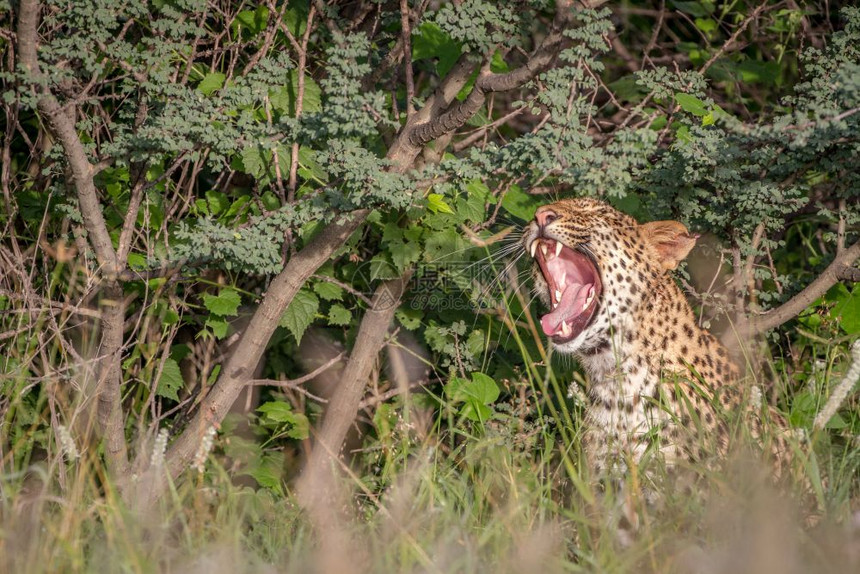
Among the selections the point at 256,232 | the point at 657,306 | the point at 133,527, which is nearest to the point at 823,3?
the point at 657,306

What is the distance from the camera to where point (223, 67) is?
4520 mm

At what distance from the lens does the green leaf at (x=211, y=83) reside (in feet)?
13.6

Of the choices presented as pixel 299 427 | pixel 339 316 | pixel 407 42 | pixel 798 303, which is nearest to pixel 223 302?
pixel 339 316

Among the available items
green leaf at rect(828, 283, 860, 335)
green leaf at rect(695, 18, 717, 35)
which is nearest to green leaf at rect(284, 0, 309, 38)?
green leaf at rect(695, 18, 717, 35)

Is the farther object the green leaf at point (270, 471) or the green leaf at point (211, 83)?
the green leaf at point (270, 471)

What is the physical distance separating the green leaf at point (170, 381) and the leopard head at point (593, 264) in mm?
1635

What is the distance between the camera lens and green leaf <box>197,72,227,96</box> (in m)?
4.13

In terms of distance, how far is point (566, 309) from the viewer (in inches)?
160

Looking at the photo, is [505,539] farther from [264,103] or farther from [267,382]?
[264,103]

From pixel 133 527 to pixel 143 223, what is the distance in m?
2.01

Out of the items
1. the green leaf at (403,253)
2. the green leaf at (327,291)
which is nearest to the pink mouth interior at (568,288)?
the green leaf at (403,253)

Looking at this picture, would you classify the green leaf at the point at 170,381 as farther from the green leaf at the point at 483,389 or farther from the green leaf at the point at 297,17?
the green leaf at the point at 297,17

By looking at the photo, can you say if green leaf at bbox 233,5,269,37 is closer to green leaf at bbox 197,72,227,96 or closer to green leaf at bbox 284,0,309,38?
green leaf at bbox 284,0,309,38

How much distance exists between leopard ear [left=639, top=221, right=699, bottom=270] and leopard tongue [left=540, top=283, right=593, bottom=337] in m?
0.32
